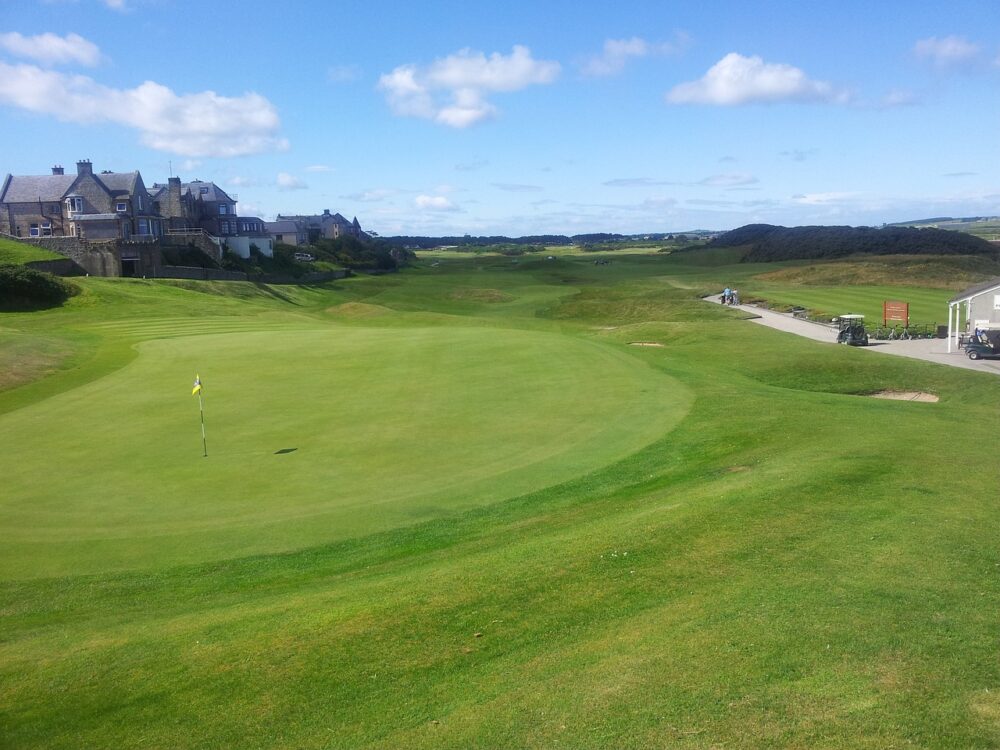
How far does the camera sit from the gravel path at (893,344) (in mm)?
34562

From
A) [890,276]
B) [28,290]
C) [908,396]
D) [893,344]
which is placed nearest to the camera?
[908,396]

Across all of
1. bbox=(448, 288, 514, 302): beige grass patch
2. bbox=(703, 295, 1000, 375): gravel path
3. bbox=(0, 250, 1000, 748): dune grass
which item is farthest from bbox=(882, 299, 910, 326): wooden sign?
bbox=(448, 288, 514, 302): beige grass patch

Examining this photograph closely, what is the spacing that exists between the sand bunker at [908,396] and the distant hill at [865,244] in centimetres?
10868

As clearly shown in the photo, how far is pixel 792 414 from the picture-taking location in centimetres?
2256

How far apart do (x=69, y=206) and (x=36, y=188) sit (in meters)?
4.47

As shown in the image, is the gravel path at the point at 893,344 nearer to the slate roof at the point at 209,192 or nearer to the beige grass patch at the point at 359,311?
the beige grass patch at the point at 359,311

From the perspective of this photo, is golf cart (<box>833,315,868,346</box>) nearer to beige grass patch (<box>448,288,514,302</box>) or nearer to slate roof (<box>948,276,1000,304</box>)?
slate roof (<box>948,276,1000,304</box>)

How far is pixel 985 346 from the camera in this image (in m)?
35.9

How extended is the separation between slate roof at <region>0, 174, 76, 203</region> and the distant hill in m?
103

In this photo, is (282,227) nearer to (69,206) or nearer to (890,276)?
(69,206)

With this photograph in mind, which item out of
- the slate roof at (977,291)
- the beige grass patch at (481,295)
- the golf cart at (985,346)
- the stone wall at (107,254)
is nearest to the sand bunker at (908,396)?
the golf cart at (985,346)

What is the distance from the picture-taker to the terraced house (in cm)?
8294

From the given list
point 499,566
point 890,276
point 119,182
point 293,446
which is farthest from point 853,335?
point 119,182

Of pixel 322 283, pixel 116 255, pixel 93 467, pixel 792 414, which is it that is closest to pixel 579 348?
pixel 792 414
